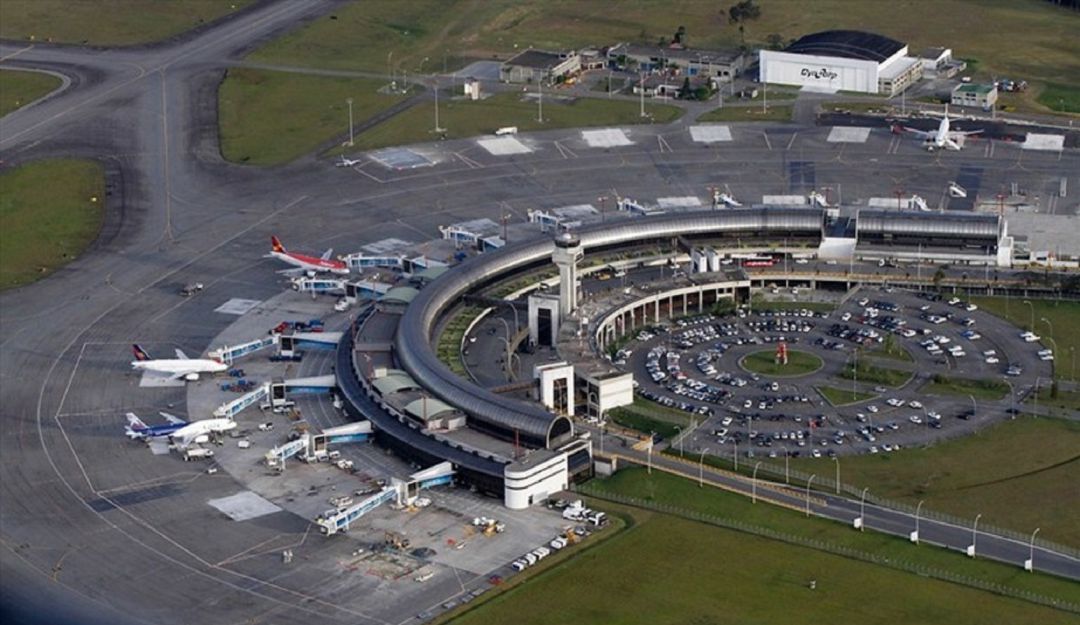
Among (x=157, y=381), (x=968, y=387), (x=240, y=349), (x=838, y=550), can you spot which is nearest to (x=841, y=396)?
(x=968, y=387)

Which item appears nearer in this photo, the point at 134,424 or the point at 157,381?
the point at 134,424

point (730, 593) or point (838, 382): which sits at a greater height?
point (838, 382)

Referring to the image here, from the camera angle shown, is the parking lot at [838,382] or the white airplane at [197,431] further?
the parking lot at [838,382]

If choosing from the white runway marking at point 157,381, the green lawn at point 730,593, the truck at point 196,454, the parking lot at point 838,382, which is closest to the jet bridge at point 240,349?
the white runway marking at point 157,381

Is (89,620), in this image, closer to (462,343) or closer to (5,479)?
(5,479)

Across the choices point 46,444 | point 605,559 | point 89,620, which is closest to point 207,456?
point 46,444

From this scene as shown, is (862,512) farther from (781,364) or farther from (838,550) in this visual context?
(781,364)

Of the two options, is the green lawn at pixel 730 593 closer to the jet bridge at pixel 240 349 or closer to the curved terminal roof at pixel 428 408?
the curved terminal roof at pixel 428 408

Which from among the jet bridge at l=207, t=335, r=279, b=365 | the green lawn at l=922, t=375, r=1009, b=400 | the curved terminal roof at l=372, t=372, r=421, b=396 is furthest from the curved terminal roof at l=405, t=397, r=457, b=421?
the green lawn at l=922, t=375, r=1009, b=400
